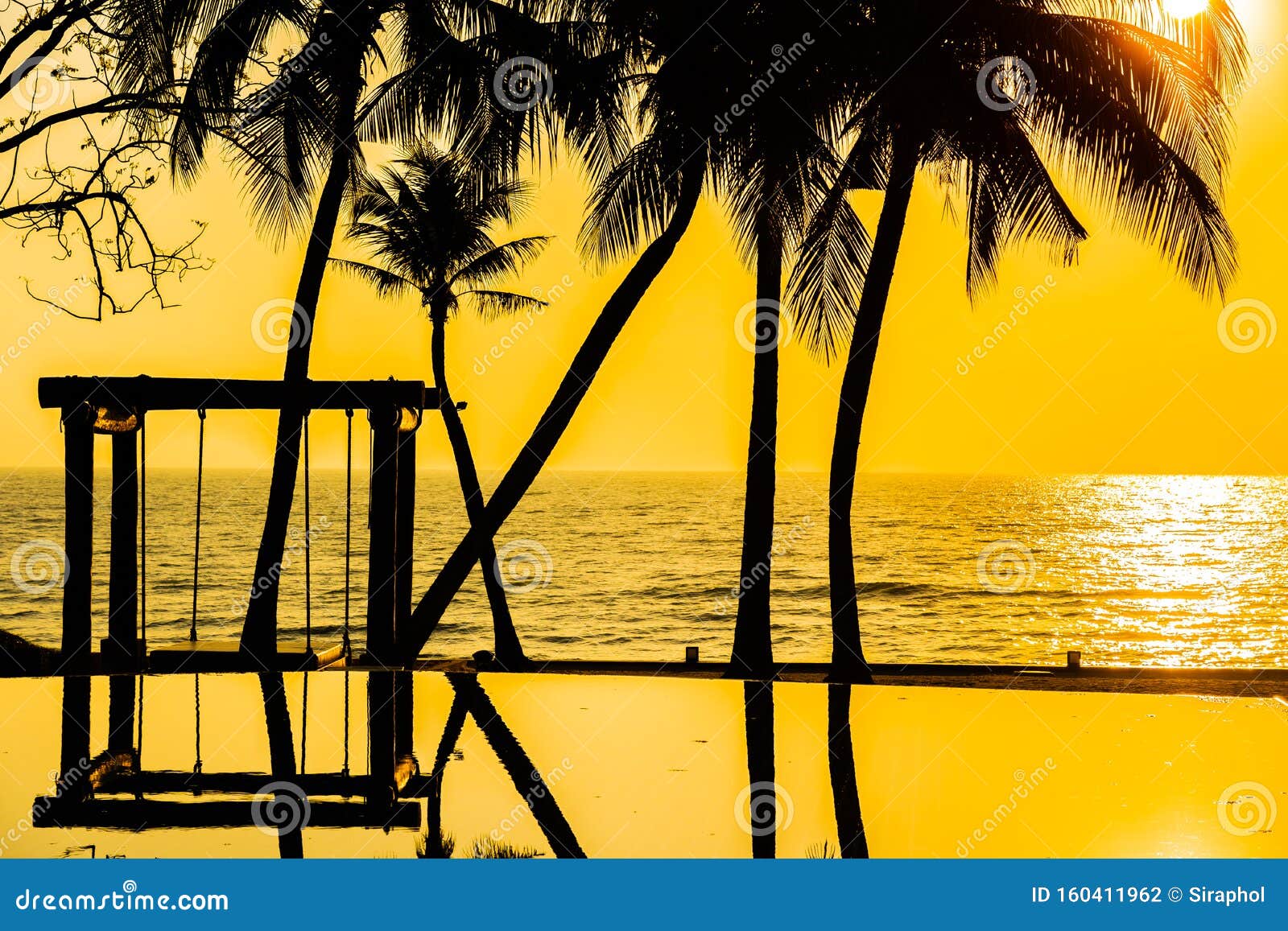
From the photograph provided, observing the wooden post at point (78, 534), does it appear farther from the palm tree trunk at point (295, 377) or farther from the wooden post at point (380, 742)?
the wooden post at point (380, 742)

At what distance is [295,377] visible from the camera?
14758 millimetres

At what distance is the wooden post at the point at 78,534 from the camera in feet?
42.3

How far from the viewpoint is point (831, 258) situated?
15578 millimetres

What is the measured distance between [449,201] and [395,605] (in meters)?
10.6

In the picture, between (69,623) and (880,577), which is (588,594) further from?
(69,623)
